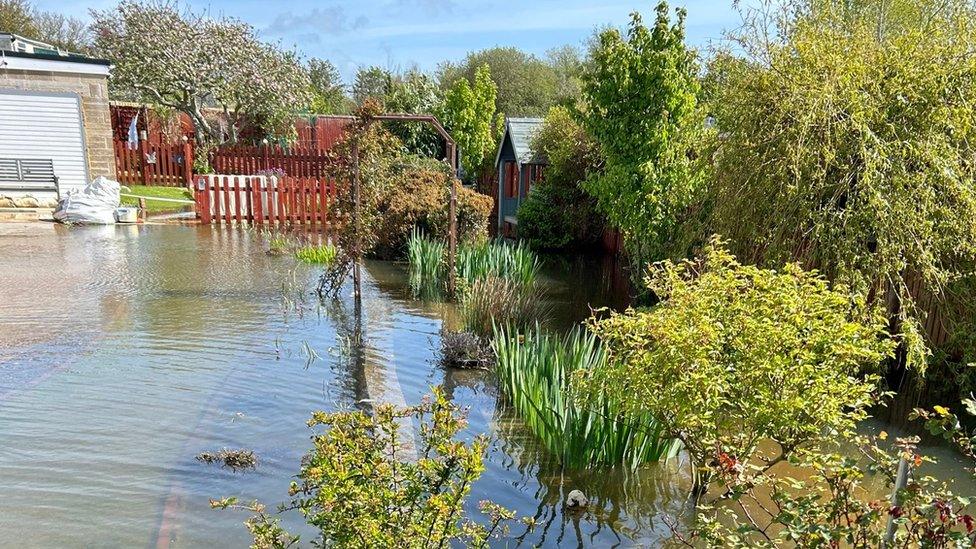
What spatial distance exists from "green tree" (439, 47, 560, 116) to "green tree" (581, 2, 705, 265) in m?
28.7

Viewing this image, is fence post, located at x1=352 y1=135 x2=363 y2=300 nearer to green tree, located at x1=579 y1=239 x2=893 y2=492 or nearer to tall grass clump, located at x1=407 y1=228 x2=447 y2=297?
tall grass clump, located at x1=407 y1=228 x2=447 y2=297

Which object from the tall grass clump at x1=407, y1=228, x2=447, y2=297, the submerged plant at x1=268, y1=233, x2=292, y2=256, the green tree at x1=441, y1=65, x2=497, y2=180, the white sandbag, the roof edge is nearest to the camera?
the tall grass clump at x1=407, y1=228, x2=447, y2=297

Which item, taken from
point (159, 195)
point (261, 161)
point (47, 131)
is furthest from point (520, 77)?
point (47, 131)

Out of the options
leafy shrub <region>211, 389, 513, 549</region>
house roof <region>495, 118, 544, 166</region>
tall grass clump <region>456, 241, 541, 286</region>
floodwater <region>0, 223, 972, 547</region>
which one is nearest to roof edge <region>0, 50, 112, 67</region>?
floodwater <region>0, 223, 972, 547</region>

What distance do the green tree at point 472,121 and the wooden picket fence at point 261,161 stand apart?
4.82 meters

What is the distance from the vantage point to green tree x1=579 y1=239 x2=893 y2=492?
134 inches

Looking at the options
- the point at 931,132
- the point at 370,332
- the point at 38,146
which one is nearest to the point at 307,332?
the point at 370,332

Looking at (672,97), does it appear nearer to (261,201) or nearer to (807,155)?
(807,155)

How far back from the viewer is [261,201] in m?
17.8

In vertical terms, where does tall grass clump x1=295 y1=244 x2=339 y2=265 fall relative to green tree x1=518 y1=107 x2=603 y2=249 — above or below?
below

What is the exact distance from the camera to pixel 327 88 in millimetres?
41125

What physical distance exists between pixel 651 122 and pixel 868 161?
3.09m

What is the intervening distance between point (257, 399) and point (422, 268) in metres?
5.12

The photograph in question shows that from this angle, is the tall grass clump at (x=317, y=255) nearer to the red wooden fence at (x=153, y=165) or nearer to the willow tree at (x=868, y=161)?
the willow tree at (x=868, y=161)
